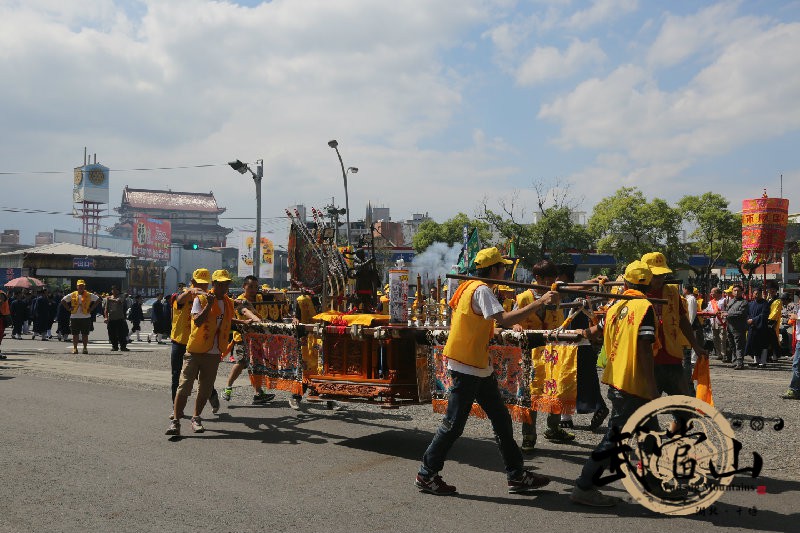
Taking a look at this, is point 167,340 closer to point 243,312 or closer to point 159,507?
point 243,312

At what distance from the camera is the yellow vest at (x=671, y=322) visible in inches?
234

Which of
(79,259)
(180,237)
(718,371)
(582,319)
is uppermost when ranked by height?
(180,237)

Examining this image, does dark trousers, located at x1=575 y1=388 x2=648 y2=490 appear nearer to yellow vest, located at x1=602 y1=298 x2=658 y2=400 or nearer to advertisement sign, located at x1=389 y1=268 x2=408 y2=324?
yellow vest, located at x1=602 y1=298 x2=658 y2=400

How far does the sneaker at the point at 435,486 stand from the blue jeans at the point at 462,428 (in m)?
0.04

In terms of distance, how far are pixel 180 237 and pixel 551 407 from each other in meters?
171

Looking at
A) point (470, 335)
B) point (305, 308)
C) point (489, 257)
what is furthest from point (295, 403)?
point (489, 257)

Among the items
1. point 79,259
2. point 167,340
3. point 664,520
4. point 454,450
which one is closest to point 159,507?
point 454,450

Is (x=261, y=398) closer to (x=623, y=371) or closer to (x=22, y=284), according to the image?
(x=623, y=371)

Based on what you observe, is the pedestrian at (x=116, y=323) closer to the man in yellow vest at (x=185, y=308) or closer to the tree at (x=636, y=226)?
the man in yellow vest at (x=185, y=308)

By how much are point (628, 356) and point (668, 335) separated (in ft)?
2.97

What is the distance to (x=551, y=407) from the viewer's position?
6395 mm

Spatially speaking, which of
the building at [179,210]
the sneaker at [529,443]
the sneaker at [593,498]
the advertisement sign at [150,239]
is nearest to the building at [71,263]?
the advertisement sign at [150,239]

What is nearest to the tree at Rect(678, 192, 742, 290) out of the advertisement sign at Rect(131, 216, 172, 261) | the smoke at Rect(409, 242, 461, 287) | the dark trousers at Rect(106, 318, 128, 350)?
the smoke at Rect(409, 242, 461, 287)

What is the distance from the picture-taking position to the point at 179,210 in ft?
573
